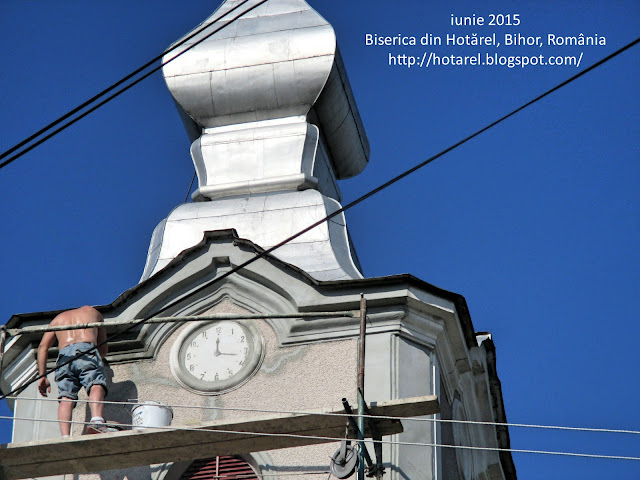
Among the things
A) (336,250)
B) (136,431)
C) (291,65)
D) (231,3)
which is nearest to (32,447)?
(136,431)

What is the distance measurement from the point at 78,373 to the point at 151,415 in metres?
1.07

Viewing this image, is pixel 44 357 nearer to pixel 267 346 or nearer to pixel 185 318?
pixel 185 318

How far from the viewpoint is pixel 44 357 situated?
2023 centimetres

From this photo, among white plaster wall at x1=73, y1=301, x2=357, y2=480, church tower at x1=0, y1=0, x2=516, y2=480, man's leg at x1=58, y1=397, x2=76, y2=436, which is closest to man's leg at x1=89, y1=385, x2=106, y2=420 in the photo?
man's leg at x1=58, y1=397, x2=76, y2=436

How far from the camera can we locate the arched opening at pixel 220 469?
20.1 metres

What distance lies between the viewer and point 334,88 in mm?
24750

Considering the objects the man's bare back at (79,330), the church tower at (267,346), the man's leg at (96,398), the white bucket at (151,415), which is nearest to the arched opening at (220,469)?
the church tower at (267,346)

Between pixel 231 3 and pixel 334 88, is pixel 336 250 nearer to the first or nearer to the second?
pixel 334 88

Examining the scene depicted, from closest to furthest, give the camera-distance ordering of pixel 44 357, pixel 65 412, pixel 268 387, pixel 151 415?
pixel 151 415 → pixel 65 412 → pixel 44 357 → pixel 268 387

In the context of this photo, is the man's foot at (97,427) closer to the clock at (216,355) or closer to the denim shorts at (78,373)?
the denim shorts at (78,373)

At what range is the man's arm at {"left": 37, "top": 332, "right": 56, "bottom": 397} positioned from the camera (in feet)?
66.0

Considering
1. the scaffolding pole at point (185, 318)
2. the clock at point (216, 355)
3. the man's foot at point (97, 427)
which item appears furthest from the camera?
the clock at point (216, 355)

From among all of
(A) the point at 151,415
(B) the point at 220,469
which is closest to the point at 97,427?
(A) the point at 151,415

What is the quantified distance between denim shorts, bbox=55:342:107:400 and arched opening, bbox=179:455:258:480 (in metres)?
1.05
